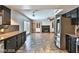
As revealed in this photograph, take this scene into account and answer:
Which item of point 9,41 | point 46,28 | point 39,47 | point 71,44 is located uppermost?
point 46,28

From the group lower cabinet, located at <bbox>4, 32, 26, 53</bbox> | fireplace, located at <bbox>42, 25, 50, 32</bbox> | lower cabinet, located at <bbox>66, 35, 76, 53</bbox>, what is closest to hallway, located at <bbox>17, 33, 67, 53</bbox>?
lower cabinet, located at <bbox>4, 32, 26, 53</bbox>

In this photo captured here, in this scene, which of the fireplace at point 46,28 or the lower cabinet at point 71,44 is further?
the fireplace at point 46,28

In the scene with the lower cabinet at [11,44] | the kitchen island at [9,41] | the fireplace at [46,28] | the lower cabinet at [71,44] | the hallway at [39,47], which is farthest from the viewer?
the fireplace at [46,28]

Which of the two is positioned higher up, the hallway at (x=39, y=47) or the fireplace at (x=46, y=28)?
the fireplace at (x=46, y=28)

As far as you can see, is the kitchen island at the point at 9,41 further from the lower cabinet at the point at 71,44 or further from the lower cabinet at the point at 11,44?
the lower cabinet at the point at 71,44

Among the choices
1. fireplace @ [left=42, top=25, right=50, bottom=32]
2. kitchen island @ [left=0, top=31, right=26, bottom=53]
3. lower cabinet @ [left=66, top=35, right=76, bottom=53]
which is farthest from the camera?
fireplace @ [left=42, top=25, right=50, bottom=32]

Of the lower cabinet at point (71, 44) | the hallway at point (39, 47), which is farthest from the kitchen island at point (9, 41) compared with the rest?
the lower cabinet at point (71, 44)

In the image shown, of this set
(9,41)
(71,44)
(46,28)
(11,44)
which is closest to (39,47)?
(71,44)

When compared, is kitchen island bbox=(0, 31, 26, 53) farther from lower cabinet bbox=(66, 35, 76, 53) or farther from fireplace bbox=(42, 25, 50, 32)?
fireplace bbox=(42, 25, 50, 32)

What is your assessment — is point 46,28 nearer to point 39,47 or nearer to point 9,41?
point 39,47

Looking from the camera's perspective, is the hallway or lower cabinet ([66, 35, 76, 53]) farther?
the hallway

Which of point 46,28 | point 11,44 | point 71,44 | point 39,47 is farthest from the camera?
point 46,28
